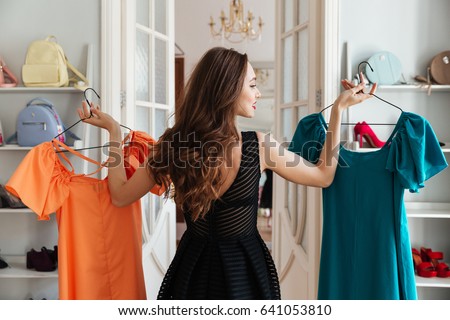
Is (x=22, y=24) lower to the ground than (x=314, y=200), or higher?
higher

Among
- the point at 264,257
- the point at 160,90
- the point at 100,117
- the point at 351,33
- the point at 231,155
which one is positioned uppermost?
the point at 351,33

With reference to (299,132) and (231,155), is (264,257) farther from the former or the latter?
(299,132)

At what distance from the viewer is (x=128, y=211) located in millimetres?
2035

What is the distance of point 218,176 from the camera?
5.31 feet

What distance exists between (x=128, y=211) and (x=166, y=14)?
1839 millimetres

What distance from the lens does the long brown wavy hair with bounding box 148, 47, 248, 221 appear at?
160 centimetres

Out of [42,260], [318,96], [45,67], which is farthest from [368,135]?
[42,260]

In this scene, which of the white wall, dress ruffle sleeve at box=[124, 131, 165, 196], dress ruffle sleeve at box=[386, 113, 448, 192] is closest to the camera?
dress ruffle sleeve at box=[386, 113, 448, 192]

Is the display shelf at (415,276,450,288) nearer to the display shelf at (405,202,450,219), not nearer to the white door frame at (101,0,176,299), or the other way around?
the display shelf at (405,202,450,219)

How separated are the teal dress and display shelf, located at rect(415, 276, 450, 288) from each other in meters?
0.82

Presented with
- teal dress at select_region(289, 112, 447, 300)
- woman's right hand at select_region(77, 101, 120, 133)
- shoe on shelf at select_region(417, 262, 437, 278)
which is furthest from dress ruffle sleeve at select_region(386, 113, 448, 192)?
shoe on shelf at select_region(417, 262, 437, 278)
